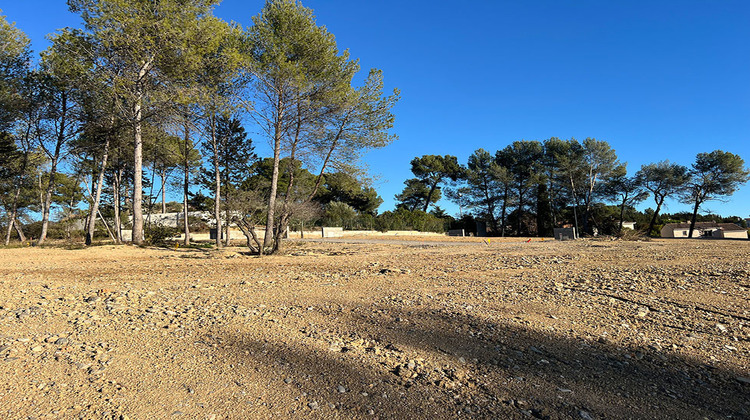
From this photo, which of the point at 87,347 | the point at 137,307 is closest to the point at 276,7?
the point at 137,307

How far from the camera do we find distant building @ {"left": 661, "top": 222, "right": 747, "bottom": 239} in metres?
34.3

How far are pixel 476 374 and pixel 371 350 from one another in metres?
0.80

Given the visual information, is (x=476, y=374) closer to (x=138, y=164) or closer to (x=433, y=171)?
(x=138, y=164)

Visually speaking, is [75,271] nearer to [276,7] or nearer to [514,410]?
[514,410]

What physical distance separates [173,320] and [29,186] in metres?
29.2

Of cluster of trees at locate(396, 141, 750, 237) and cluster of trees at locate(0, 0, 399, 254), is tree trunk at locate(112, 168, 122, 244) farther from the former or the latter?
cluster of trees at locate(396, 141, 750, 237)

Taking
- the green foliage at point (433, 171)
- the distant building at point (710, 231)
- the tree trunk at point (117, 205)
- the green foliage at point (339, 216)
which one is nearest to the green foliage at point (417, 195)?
the green foliage at point (433, 171)

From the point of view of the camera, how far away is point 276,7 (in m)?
11.8

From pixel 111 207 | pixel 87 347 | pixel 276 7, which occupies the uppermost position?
pixel 276 7

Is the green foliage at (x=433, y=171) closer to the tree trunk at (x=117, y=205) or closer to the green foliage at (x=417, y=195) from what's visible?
the green foliage at (x=417, y=195)

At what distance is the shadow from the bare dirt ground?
13 millimetres

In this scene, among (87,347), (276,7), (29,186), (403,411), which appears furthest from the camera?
(29,186)

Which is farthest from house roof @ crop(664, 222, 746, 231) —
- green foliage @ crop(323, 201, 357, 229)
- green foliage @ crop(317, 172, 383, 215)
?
green foliage @ crop(323, 201, 357, 229)

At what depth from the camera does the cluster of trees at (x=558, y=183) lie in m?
36.2
